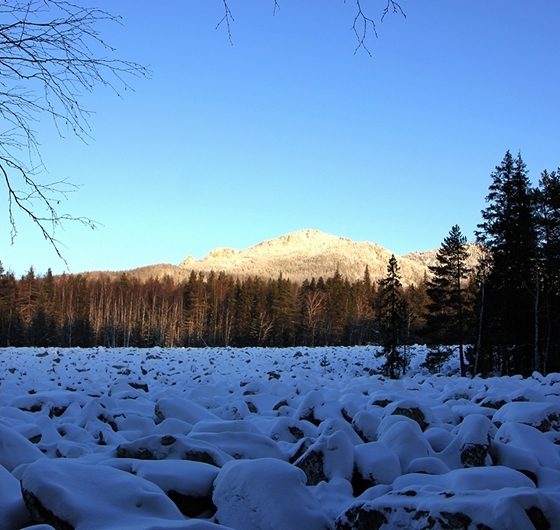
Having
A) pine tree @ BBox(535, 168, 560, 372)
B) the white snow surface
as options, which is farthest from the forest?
the white snow surface

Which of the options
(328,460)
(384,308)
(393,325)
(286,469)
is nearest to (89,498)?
(286,469)

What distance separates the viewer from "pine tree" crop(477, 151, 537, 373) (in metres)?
26.4

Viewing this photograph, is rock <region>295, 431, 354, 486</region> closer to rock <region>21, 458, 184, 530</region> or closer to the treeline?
rock <region>21, 458, 184, 530</region>

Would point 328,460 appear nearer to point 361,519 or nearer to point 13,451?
point 361,519

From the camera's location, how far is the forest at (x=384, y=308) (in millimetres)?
26641

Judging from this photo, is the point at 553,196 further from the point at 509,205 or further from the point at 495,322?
the point at 495,322

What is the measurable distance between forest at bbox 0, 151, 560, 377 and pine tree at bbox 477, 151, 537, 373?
6 centimetres

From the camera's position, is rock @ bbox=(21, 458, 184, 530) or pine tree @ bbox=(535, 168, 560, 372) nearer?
rock @ bbox=(21, 458, 184, 530)

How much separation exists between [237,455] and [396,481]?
1470 mm

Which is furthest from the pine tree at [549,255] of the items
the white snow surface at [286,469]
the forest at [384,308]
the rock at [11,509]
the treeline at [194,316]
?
the treeline at [194,316]

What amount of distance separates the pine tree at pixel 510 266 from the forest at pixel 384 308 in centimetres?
6

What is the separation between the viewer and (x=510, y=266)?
87.5 feet

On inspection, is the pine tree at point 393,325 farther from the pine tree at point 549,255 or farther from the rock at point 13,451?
the rock at point 13,451

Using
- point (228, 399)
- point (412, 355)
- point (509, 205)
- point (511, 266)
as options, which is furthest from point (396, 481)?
point (412, 355)
